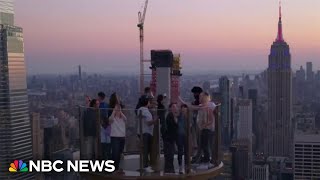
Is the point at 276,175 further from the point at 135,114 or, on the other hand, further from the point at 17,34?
the point at 135,114

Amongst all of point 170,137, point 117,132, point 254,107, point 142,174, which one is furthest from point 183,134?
point 254,107

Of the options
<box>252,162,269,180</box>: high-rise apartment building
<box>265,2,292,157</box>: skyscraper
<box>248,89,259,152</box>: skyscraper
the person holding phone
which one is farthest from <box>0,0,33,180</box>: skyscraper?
<box>265,2,292,157</box>: skyscraper

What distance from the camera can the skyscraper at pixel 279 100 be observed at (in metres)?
74.2

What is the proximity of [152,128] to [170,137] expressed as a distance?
265 mm

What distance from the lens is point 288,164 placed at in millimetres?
65500

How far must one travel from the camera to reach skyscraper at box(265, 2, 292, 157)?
243 ft

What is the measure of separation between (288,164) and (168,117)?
62.8 metres

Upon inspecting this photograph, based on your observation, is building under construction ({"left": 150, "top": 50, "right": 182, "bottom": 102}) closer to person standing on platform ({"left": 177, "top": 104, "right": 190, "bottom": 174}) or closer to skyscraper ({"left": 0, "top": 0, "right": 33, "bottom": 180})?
person standing on platform ({"left": 177, "top": 104, "right": 190, "bottom": 174})

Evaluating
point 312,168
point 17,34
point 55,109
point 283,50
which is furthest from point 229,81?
point 283,50

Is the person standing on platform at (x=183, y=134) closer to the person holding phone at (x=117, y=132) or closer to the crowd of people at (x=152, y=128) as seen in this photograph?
the crowd of people at (x=152, y=128)

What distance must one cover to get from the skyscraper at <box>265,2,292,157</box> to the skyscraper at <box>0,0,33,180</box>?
39.1 meters

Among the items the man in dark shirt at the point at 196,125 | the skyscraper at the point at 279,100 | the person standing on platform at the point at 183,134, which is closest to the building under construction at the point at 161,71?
the man in dark shirt at the point at 196,125

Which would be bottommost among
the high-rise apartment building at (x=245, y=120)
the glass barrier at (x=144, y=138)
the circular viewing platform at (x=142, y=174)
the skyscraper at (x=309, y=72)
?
the high-rise apartment building at (x=245, y=120)

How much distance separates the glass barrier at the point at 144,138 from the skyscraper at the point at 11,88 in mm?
32675
